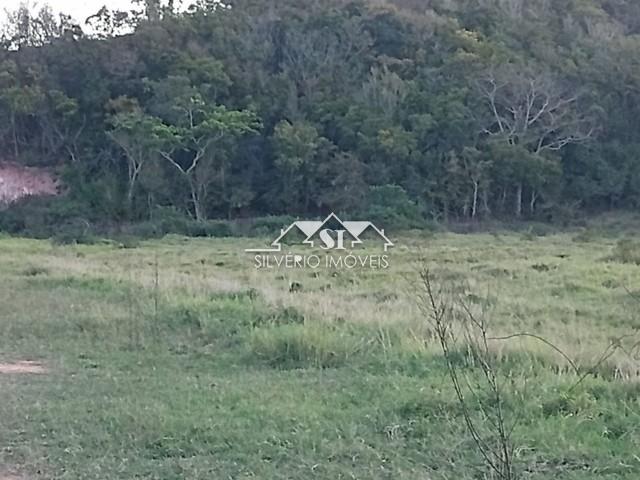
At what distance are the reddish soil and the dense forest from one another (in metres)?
0.49

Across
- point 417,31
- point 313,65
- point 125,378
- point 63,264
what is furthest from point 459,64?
point 125,378

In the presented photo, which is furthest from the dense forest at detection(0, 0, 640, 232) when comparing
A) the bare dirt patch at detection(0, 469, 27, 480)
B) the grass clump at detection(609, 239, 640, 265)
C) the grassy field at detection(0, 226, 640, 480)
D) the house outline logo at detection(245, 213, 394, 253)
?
the bare dirt patch at detection(0, 469, 27, 480)

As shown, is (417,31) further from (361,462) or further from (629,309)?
(361,462)

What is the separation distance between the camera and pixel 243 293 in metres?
11.2

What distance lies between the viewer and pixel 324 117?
30328mm

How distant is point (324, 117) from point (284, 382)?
24.6m

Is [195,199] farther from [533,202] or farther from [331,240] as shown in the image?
[533,202]

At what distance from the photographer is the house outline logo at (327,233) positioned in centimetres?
2214

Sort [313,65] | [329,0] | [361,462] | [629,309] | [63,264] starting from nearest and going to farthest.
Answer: [361,462] → [629,309] → [63,264] → [313,65] → [329,0]

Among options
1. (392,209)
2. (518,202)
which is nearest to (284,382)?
Result: (392,209)

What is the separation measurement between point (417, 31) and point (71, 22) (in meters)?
13.5

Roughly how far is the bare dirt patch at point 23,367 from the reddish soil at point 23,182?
81.0 feet

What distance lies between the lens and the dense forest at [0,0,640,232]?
95.2 ft

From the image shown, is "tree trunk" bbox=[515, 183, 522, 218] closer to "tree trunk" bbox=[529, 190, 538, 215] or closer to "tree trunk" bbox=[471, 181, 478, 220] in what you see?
"tree trunk" bbox=[529, 190, 538, 215]
